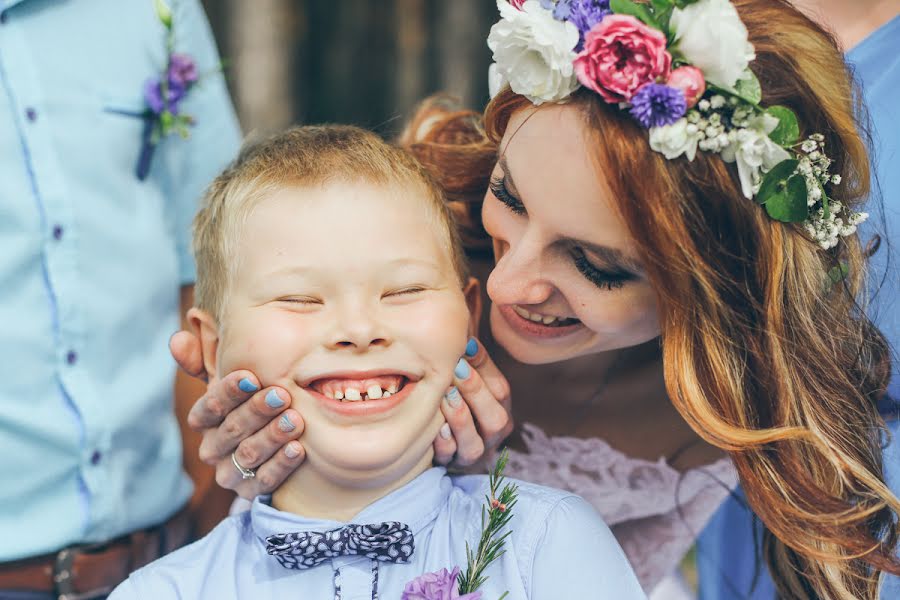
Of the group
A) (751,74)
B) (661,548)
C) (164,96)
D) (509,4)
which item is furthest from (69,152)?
(661,548)

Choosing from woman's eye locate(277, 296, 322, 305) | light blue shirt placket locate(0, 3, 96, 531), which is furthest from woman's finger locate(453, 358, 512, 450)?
light blue shirt placket locate(0, 3, 96, 531)

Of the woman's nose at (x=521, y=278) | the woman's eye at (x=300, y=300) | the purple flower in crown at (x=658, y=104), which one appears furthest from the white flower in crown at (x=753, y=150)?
the woman's eye at (x=300, y=300)

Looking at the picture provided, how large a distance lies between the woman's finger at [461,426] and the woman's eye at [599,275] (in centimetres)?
35

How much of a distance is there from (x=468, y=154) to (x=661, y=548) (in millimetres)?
1198

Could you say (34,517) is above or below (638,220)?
below

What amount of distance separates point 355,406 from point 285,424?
0.47 ft

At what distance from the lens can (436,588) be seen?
1820 millimetres

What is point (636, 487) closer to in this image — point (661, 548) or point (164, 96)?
point (661, 548)

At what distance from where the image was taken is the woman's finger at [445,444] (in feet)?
6.93

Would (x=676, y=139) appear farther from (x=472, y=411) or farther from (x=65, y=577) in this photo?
(x=65, y=577)

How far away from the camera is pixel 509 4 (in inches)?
81.1

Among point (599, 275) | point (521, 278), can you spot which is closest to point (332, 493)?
point (521, 278)

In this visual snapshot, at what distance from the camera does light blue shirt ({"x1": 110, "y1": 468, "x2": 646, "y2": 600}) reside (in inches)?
76.4

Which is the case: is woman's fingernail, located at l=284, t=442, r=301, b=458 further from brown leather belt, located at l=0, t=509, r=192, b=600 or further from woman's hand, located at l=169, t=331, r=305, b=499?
brown leather belt, located at l=0, t=509, r=192, b=600
